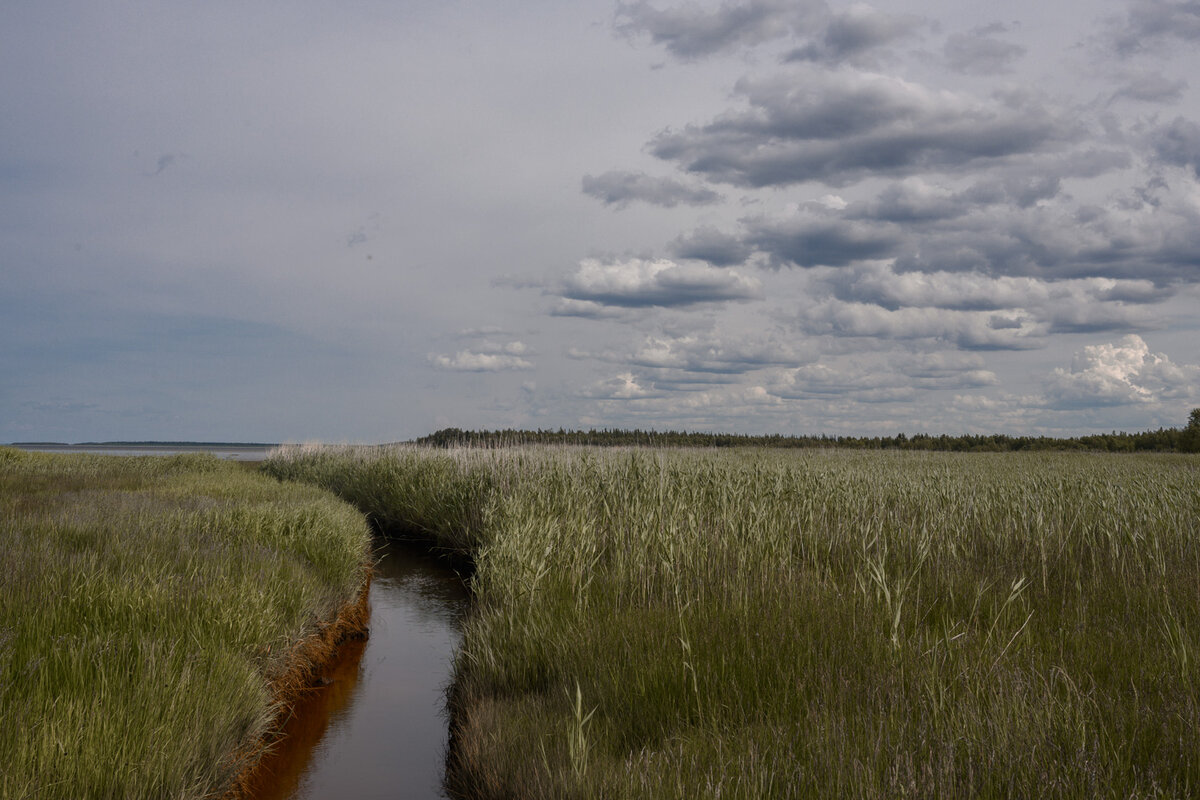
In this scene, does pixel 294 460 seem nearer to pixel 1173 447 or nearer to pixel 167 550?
pixel 167 550

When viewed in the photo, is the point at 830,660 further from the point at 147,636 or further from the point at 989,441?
the point at 989,441

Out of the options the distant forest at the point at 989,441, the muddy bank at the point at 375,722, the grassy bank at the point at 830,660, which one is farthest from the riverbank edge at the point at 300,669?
the distant forest at the point at 989,441

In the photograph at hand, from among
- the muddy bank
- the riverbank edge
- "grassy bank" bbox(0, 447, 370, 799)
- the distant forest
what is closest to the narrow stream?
the muddy bank

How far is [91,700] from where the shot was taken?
4.03m

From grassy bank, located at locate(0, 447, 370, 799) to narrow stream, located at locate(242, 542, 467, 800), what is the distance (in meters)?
0.48

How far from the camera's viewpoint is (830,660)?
4.02 metres

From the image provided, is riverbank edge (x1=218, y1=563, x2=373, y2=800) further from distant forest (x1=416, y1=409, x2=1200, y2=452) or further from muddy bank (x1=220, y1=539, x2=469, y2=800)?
distant forest (x1=416, y1=409, x2=1200, y2=452)

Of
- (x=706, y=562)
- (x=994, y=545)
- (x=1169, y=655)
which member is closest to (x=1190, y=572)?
(x=994, y=545)

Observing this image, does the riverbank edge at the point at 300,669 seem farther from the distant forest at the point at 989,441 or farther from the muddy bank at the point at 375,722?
the distant forest at the point at 989,441

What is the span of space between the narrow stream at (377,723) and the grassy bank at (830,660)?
50cm

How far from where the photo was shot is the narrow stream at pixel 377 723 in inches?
208

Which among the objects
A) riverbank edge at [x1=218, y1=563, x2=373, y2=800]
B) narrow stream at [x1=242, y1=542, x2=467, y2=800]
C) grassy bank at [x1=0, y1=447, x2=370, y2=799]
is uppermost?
grassy bank at [x1=0, y1=447, x2=370, y2=799]

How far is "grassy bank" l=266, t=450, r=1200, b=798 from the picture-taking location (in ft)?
9.58

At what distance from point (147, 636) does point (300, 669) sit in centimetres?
231
